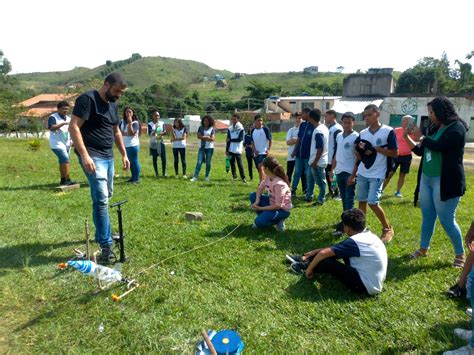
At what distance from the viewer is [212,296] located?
3.82m

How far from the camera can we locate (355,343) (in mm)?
3129

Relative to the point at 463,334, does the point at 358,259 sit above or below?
above

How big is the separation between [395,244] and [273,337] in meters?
3.08

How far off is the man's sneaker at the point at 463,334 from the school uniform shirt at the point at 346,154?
3064 millimetres

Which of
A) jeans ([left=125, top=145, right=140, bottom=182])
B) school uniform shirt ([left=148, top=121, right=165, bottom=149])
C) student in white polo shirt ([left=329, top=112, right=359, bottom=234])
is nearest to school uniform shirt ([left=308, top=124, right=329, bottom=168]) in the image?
student in white polo shirt ([left=329, top=112, right=359, bottom=234])

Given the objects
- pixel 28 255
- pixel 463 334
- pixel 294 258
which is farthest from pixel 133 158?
pixel 463 334

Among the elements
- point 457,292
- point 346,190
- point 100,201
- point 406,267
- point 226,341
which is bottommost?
point 406,267

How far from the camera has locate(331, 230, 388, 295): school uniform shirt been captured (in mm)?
3791

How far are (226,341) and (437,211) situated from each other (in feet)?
10.5

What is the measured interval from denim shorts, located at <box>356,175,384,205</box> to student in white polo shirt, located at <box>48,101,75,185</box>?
6.79 m

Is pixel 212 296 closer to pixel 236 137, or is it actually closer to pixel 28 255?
pixel 28 255

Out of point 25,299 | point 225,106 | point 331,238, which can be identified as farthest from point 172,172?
point 225,106

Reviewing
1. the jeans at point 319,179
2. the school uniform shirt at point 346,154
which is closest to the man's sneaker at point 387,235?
the school uniform shirt at point 346,154

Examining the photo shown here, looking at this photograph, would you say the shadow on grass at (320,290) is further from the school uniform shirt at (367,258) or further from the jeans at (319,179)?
the jeans at (319,179)
